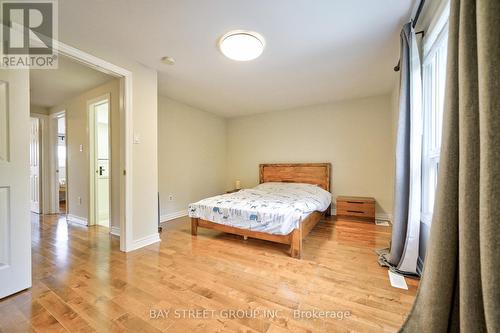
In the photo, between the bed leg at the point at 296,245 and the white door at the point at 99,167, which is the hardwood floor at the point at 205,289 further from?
the white door at the point at 99,167

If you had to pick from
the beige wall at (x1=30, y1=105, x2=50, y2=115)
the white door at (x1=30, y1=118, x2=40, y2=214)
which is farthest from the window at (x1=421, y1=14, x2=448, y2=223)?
the white door at (x1=30, y1=118, x2=40, y2=214)

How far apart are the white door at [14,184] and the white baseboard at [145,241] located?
2.76ft

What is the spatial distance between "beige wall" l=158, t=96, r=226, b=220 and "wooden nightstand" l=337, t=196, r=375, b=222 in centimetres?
281

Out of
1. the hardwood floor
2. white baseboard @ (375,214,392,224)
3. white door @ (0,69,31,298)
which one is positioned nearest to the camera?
the hardwood floor

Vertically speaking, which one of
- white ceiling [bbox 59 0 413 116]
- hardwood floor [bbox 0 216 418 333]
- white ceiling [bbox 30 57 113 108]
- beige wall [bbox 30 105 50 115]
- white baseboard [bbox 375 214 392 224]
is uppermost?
white ceiling [bbox 59 0 413 116]

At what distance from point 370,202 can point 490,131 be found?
326 centimetres

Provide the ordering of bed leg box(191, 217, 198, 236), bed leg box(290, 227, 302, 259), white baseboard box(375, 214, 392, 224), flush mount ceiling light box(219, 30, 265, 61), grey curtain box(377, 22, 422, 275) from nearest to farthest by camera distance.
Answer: grey curtain box(377, 22, 422, 275) → flush mount ceiling light box(219, 30, 265, 61) → bed leg box(290, 227, 302, 259) → bed leg box(191, 217, 198, 236) → white baseboard box(375, 214, 392, 224)

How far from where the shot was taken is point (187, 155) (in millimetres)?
4148

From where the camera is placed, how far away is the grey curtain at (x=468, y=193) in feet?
1.77

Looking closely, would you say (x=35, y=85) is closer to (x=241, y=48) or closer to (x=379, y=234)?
(x=241, y=48)

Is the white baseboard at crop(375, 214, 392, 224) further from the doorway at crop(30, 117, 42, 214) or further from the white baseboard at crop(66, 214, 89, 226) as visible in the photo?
the doorway at crop(30, 117, 42, 214)

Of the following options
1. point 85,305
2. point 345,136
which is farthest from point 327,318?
point 345,136

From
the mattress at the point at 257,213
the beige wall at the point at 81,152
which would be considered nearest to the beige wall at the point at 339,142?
the mattress at the point at 257,213

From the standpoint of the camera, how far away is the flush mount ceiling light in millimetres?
1919
